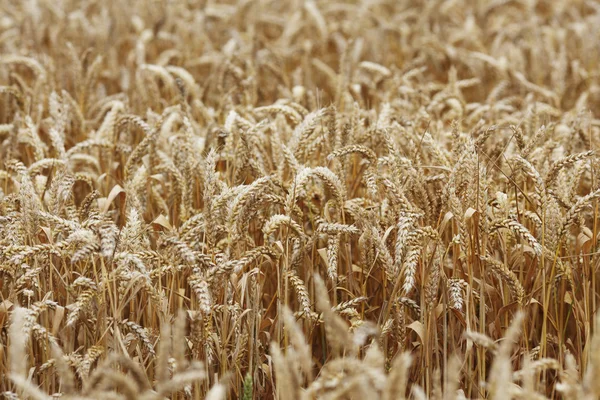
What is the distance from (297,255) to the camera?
7.14 feet

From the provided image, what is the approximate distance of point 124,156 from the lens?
317 centimetres

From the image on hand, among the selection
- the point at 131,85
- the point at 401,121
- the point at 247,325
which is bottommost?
the point at 247,325

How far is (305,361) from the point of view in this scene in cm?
137

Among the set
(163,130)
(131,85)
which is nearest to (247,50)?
(131,85)

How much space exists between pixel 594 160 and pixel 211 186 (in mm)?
1107

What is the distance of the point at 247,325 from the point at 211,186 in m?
0.45

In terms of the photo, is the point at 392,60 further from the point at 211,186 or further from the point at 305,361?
the point at 305,361

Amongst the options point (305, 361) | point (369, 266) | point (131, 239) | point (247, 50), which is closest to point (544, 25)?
point (247, 50)

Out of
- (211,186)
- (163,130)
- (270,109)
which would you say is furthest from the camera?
(163,130)

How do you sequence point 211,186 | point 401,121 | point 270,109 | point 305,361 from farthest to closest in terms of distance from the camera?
point 401,121 → point 270,109 → point 211,186 → point 305,361

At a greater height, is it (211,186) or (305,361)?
(211,186)

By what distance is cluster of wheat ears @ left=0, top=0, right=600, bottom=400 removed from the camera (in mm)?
1781

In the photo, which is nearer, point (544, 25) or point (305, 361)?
point (305, 361)

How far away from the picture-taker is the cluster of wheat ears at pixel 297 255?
1781 millimetres
